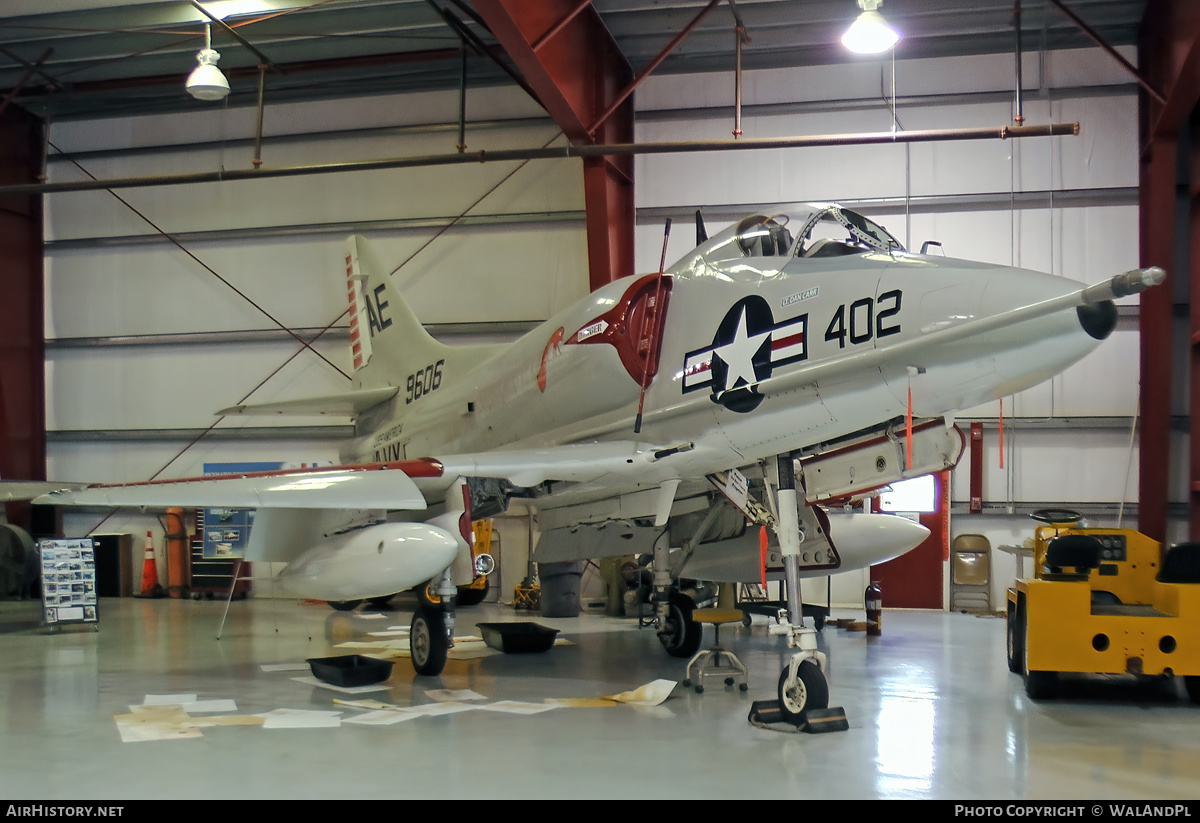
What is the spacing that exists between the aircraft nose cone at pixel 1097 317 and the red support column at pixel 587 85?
6582 mm

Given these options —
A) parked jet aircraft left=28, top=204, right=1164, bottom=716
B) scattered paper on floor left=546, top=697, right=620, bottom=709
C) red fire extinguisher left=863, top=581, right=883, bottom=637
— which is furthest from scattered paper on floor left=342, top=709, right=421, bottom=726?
red fire extinguisher left=863, top=581, right=883, bottom=637

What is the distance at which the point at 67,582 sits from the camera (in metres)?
11.2

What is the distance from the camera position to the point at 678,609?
355 inches

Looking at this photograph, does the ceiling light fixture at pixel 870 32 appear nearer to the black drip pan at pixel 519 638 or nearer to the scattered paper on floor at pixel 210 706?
the black drip pan at pixel 519 638

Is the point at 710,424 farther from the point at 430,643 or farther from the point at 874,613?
the point at 874,613

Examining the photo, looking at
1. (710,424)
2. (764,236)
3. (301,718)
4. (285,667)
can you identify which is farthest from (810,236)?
(285,667)

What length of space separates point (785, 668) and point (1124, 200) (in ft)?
32.5

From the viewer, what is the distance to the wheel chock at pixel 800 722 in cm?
580

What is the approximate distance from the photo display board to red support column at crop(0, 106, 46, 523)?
17.0ft

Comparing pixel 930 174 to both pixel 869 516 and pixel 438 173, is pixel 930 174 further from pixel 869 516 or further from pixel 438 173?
pixel 438 173

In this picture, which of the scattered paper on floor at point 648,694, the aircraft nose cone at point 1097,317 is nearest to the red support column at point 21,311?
the scattered paper on floor at point 648,694

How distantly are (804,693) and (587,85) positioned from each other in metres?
8.56

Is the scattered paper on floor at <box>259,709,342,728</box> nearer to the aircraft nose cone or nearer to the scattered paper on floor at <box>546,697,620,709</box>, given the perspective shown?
the scattered paper on floor at <box>546,697,620,709</box>

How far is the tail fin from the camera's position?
36.0ft
